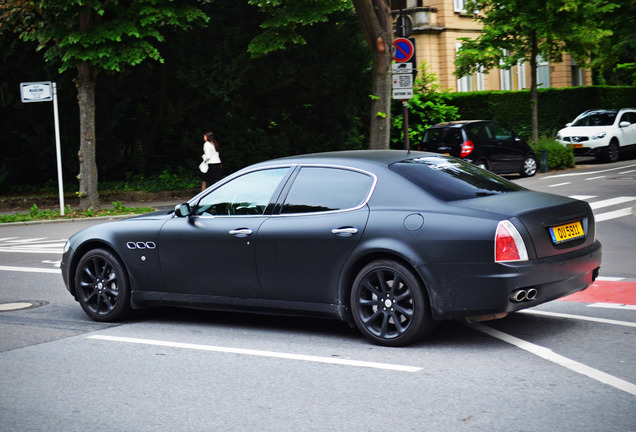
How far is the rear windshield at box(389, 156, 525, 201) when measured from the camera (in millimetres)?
7230

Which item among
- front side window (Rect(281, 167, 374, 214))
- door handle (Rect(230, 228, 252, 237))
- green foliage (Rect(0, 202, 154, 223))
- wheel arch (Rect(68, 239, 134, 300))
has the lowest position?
green foliage (Rect(0, 202, 154, 223))

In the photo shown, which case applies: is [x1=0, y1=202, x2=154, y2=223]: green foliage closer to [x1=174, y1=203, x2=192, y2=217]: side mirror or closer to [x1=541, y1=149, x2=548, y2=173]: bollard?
[x1=541, y1=149, x2=548, y2=173]: bollard

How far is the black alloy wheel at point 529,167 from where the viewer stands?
27.6 metres

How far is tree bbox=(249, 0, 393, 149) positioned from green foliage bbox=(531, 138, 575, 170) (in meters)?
8.06

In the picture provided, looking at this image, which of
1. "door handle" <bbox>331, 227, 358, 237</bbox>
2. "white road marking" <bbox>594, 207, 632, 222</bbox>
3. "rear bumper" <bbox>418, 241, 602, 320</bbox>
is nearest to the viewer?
"rear bumper" <bbox>418, 241, 602, 320</bbox>

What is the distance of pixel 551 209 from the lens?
714cm

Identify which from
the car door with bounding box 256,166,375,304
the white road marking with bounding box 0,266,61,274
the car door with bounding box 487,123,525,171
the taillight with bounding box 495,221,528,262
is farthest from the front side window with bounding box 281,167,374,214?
the car door with bounding box 487,123,525,171

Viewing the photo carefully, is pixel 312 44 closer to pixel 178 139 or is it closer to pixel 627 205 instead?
pixel 178 139

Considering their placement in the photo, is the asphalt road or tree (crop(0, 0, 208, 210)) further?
tree (crop(0, 0, 208, 210))

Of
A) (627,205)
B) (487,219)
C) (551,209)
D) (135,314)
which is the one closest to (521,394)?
(487,219)

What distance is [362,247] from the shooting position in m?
7.10

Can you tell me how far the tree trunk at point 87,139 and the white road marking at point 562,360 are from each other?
15894mm

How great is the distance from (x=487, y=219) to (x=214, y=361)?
222 cm

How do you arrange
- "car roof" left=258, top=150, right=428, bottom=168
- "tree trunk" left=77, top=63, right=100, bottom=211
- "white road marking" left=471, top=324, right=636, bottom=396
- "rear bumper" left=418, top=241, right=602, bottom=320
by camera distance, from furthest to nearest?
"tree trunk" left=77, top=63, right=100, bottom=211 → "car roof" left=258, top=150, right=428, bottom=168 → "rear bumper" left=418, top=241, right=602, bottom=320 → "white road marking" left=471, top=324, right=636, bottom=396
